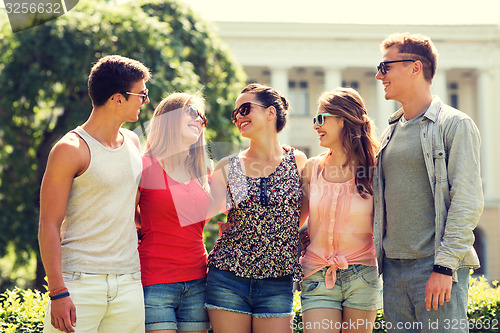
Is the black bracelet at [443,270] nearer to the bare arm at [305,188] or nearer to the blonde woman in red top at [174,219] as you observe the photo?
the bare arm at [305,188]

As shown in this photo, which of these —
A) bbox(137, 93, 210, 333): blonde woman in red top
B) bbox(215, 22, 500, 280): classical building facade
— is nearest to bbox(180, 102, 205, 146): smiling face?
bbox(137, 93, 210, 333): blonde woman in red top

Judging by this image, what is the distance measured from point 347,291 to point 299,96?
77.7 feet

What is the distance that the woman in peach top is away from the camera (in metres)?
3.31

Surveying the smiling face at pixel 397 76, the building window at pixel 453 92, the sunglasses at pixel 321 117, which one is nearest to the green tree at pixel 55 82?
the sunglasses at pixel 321 117

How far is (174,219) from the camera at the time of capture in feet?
10.7

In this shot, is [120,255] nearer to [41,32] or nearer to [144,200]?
[144,200]

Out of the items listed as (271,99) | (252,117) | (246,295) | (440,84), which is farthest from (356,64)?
(246,295)

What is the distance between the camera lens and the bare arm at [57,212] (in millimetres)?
2742

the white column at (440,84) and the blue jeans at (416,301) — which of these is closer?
→ the blue jeans at (416,301)

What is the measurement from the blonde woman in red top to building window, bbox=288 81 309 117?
22.7 m

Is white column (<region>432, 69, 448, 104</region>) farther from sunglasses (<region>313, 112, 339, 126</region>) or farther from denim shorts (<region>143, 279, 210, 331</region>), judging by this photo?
denim shorts (<region>143, 279, 210, 331</region>)

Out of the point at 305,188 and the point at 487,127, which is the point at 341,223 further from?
the point at 487,127

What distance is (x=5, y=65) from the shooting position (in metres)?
11.1

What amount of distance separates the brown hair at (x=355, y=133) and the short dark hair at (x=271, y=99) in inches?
10.0
